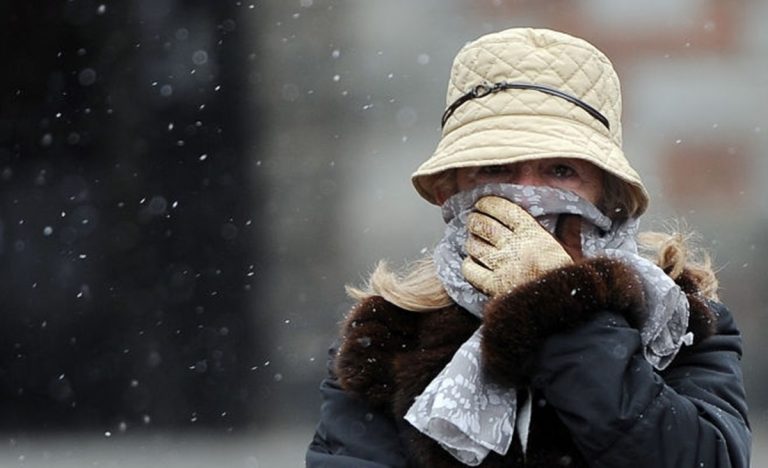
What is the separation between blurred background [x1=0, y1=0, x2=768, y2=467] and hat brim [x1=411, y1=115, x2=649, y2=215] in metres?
3.63

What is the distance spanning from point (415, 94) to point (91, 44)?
160 centimetres

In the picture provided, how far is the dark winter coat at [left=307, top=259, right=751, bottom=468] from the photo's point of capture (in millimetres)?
2119

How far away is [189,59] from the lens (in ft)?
21.3

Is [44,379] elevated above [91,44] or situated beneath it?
situated beneath

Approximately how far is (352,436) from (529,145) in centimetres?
59

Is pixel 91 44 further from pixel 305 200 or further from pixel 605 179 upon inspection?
pixel 605 179

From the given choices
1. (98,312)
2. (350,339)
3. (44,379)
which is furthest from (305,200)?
(350,339)

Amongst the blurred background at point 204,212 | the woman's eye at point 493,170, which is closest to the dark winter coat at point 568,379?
the woman's eye at point 493,170

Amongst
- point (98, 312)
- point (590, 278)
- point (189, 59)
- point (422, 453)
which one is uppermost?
point (189, 59)

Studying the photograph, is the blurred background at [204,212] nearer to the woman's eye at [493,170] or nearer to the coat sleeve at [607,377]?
the woman's eye at [493,170]

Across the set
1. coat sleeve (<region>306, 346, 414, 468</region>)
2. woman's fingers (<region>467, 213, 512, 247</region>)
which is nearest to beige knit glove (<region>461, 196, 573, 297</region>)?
woman's fingers (<region>467, 213, 512, 247</region>)

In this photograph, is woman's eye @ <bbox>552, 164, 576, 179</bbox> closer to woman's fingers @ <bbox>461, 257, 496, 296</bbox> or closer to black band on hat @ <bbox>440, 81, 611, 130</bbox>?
black band on hat @ <bbox>440, 81, 611, 130</bbox>

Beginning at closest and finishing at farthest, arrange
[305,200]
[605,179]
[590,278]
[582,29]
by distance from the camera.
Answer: [590,278] < [605,179] < [582,29] < [305,200]

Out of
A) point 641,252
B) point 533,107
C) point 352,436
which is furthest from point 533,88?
point 352,436
